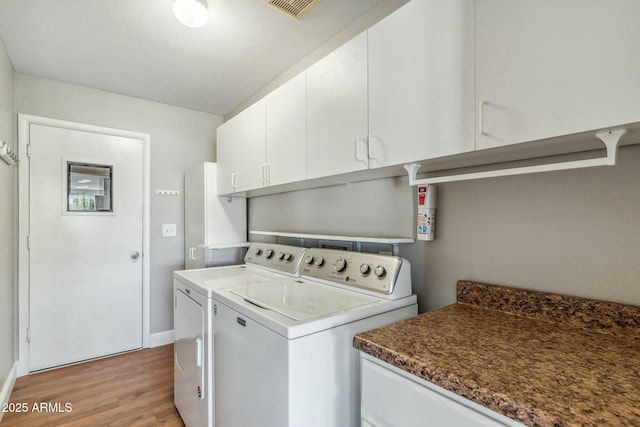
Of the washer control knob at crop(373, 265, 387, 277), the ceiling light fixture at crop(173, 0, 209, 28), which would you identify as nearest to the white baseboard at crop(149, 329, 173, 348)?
the washer control knob at crop(373, 265, 387, 277)

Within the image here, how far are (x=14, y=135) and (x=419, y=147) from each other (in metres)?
3.05

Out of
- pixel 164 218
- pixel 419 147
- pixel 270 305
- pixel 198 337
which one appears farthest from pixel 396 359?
pixel 164 218

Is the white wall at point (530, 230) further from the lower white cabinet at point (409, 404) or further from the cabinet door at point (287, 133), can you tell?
the lower white cabinet at point (409, 404)

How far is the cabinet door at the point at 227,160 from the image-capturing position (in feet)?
7.72

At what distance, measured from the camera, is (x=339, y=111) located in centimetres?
142

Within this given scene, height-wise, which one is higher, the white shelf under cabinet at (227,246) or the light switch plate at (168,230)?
the light switch plate at (168,230)

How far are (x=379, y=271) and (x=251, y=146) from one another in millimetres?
1271

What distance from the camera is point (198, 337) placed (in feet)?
5.28

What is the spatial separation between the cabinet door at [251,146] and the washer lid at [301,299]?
732 millimetres

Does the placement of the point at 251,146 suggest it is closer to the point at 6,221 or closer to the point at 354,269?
the point at 354,269

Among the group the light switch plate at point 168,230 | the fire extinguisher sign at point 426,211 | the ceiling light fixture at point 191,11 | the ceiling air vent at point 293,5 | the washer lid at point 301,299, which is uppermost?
the ceiling air vent at point 293,5

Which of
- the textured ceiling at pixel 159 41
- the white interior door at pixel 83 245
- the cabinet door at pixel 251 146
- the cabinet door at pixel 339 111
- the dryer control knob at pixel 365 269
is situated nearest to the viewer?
the cabinet door at pixel 339 111

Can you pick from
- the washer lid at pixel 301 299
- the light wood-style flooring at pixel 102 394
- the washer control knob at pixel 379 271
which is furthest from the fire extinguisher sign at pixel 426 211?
the light wood-style flooring at pixel 102 394

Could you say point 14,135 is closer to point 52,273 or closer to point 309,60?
point 52,273
